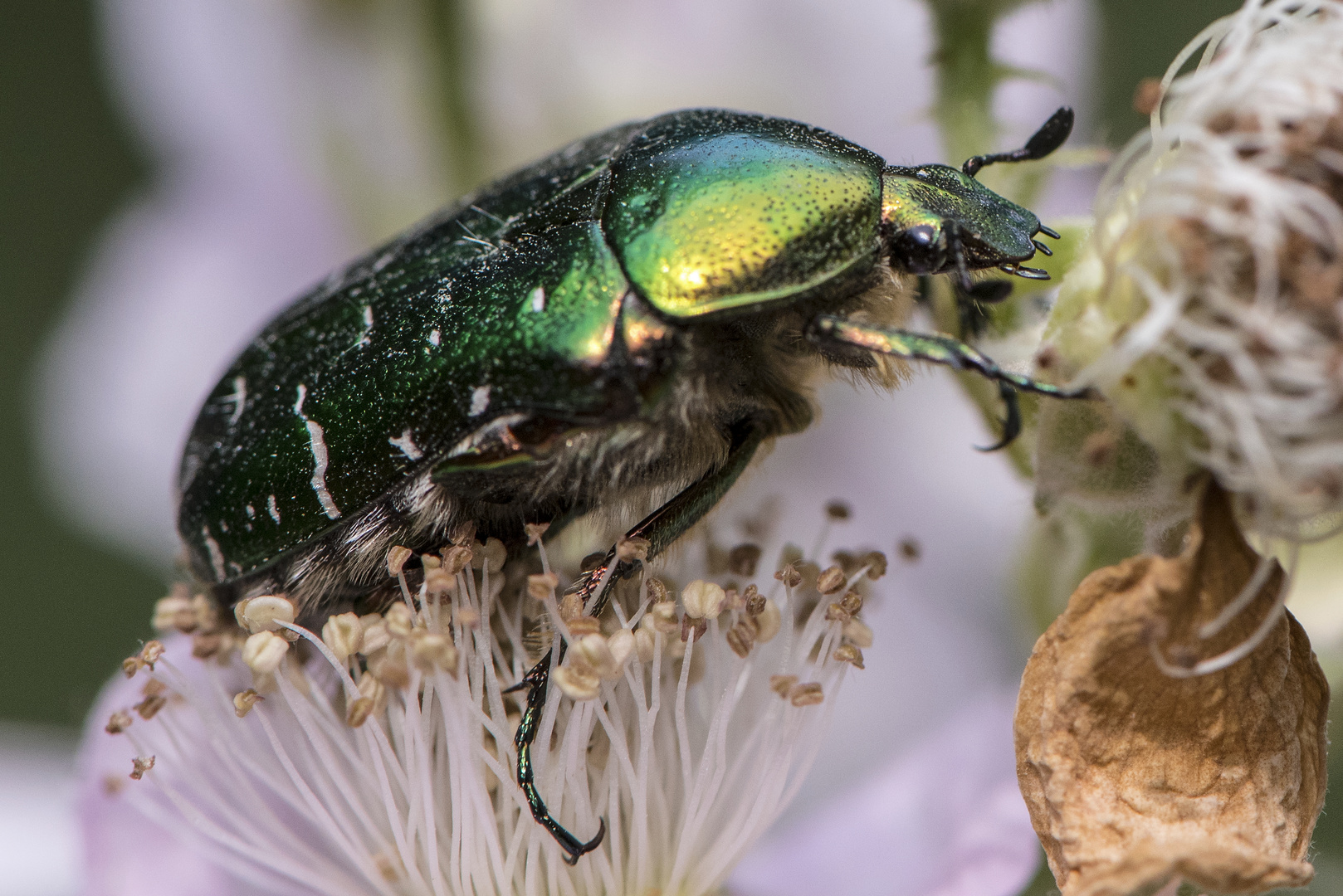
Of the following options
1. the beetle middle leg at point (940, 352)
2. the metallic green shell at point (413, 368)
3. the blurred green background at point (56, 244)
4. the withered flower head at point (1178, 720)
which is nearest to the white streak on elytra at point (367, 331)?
the metallic green shell at point (413, 368)

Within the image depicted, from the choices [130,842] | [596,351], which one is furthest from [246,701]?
[596,351]

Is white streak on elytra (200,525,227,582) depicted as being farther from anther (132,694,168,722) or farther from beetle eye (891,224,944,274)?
beetle eye (891,224,944,274)

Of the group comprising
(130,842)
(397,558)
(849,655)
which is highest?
(397,558)

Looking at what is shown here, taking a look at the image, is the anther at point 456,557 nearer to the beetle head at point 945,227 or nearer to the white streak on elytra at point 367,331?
the white streak on elytra at point 367,331

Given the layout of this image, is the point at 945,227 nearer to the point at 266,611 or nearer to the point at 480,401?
the point at 480,401

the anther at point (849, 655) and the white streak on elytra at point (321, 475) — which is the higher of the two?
the white streak on elytra at point (321, 475)

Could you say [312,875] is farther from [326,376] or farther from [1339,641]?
[1339,641]

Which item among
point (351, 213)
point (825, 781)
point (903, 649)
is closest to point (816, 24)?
point (351, 213)
